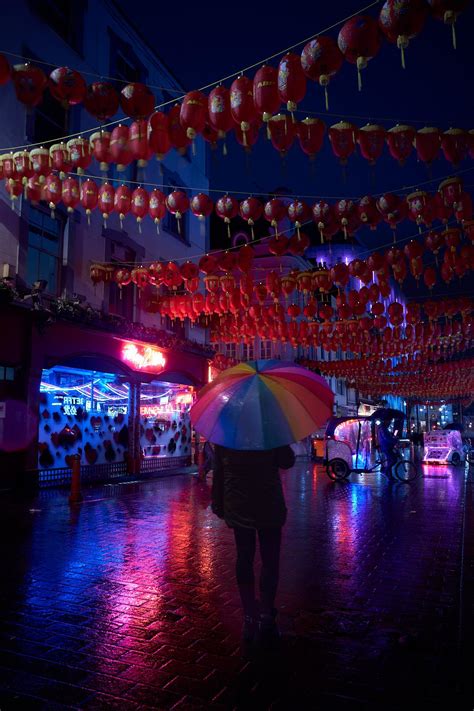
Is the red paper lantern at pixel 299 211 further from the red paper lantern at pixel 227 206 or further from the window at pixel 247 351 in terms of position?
the window at pixel 247 351

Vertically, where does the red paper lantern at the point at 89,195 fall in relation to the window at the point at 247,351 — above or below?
above

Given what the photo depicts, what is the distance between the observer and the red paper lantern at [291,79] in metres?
6.52

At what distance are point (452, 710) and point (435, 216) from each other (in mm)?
8729

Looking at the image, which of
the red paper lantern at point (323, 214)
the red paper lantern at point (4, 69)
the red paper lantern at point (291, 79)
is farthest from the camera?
the red paper lantern at point (323, 214)

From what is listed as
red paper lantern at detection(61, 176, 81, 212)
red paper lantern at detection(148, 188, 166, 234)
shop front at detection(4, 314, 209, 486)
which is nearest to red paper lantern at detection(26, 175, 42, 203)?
red paper lantern at detection(61, 176, 81, 212)

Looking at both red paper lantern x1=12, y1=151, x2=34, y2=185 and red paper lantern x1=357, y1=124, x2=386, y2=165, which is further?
red paper lantern x1=12, y1=151, x2=34, y2=185

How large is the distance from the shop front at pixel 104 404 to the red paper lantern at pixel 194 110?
28.6 ft

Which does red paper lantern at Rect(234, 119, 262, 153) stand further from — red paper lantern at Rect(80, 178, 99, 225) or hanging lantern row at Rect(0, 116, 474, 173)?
red paper lantern at Rect(80, 178, 99, 225)

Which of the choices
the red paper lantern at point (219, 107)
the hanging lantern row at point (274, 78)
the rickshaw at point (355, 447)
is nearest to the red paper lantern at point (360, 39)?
the hanging lantern row at point (274, 78)

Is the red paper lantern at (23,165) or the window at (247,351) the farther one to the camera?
the window at (247,351)

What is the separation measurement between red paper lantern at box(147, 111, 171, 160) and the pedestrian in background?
18.0ft

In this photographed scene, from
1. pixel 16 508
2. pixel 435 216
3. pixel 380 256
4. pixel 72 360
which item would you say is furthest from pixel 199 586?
pixel 72 360

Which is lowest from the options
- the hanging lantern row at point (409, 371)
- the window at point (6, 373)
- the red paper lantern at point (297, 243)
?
the window at point (6, 373)

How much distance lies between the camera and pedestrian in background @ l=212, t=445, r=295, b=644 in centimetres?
417
